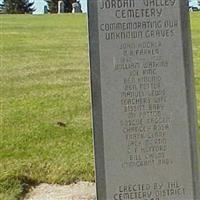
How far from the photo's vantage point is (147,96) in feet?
13.8

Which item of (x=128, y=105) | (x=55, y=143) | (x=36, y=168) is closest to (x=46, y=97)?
(x=55, y=143)

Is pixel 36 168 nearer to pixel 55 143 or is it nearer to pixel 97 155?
pixel 55 143

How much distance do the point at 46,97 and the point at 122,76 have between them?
4277 mm

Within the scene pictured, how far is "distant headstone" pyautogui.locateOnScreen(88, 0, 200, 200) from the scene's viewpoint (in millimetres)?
4105

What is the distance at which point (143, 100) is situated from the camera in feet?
13.7

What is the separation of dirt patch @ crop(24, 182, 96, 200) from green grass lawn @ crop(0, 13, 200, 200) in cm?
10

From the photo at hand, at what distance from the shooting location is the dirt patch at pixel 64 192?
485 centimetres

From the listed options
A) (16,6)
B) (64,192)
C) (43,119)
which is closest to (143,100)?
(64,192)

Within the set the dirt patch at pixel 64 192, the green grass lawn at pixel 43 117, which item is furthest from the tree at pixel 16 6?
the dirt patch at pixel 64 192

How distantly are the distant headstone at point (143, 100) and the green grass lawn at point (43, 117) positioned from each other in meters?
1.18

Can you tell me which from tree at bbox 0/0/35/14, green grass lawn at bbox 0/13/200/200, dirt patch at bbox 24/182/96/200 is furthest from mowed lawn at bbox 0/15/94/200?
tree at bbox 0/0/35/14

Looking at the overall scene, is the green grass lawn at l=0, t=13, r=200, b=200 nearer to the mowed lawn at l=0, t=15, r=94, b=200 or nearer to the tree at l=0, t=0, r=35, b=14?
the mowed lawn at l=0, t=15, r=94, b=200

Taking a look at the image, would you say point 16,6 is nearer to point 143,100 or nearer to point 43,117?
point 43,117

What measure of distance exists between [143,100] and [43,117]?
3131 mm
